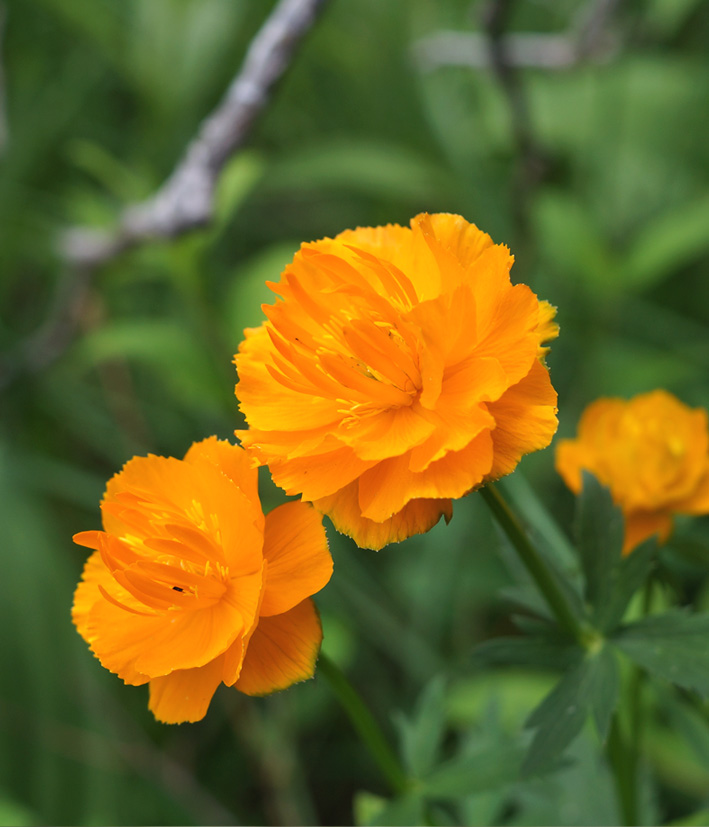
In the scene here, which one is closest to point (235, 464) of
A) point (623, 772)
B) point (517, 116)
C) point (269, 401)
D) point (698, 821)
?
→ point (269, 401)

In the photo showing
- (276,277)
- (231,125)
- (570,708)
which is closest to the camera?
(570,708)

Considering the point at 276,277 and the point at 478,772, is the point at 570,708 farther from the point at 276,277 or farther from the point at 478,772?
the point at 276,277

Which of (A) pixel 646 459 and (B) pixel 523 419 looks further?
(A) pixel 646 459

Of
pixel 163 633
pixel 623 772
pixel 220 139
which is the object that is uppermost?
pixel 220 139

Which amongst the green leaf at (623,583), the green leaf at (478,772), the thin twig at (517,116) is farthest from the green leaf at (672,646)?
the thin twig at (517,116)

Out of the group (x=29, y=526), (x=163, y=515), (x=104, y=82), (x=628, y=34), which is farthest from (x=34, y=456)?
(x=628, y=34)

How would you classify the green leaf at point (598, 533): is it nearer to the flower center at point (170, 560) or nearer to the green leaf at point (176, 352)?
the flower center at point (170, 560)
